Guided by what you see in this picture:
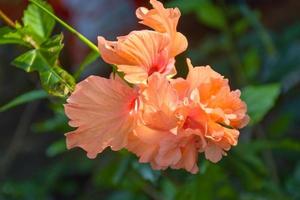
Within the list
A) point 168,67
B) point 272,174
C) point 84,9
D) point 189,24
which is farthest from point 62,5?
point 168,67

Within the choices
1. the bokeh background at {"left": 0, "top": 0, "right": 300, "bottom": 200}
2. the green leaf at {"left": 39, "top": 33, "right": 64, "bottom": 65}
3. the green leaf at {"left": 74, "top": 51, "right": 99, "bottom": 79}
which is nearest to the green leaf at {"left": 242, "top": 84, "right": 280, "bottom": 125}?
the bokeh background at {"left": 0, "top": 0, "right": 300, "bottom": 200}

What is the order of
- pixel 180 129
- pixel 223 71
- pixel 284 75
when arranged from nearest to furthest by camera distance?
pixel 180 129
pixel 284 75
pixel 223 71

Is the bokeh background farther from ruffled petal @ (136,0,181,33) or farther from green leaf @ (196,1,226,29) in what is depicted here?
ruffled petal @ (136,0,181,33)

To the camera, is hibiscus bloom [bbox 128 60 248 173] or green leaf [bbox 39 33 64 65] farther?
green leaf [bbox 39 33 64 65]

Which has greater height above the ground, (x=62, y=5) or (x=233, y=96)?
(x=233, y=96)

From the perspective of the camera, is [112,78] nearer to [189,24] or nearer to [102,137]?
[102,137]
